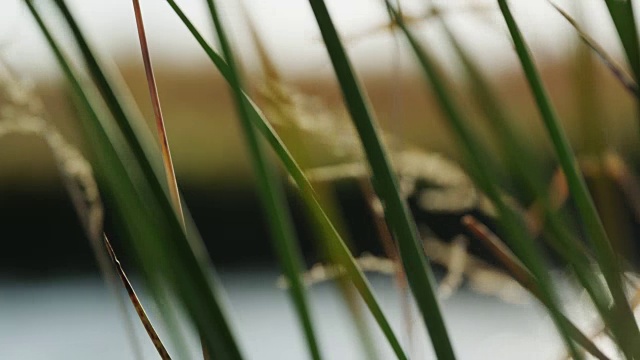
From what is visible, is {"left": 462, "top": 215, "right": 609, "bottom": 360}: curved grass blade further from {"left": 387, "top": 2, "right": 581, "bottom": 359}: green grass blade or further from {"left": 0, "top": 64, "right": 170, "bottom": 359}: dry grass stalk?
{"left": 0, "top": 64, "right": 170, "bottom": 359}: dry grass stalk

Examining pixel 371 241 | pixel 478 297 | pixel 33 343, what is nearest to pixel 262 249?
pixel 371 241

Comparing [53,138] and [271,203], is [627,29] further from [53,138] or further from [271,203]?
[53,138]

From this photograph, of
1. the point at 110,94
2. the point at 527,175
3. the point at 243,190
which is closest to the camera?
the point at 110,94


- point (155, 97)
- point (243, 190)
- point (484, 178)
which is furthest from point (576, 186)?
point (243, 190)

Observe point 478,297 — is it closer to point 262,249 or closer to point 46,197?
point 262,249

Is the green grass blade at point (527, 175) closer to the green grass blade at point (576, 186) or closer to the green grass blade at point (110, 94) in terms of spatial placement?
the green grass blade at point (576, 186)

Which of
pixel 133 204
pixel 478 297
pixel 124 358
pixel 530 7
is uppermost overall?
pixel 478 297
